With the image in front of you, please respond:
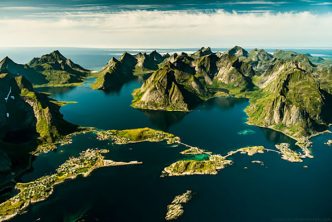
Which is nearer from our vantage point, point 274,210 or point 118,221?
point 118,221

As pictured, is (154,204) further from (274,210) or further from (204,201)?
(274,210)

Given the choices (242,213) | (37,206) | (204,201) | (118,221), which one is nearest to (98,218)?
(118,221)

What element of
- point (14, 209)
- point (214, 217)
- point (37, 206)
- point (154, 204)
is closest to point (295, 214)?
point (214, 217)

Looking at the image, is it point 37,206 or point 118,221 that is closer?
point 118,221

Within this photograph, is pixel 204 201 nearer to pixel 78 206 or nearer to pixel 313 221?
pixel 313 221

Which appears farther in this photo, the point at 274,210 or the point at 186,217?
the point at 274,210

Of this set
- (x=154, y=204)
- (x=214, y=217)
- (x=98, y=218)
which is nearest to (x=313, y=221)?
(x=214, y=217)

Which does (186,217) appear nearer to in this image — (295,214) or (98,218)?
(98,218)
